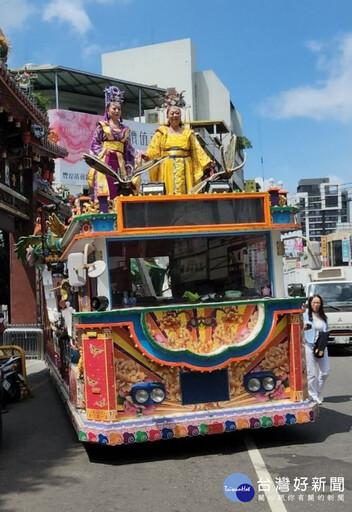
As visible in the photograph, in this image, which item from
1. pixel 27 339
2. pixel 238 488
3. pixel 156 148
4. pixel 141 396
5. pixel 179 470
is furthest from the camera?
pixel 27 339

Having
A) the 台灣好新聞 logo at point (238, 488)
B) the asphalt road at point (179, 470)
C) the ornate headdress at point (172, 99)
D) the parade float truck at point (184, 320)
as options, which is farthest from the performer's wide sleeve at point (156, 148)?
the 台灣好新聞 logo at point (238, 488)

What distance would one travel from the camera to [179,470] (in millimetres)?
5320

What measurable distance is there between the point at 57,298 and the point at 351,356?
7.50m

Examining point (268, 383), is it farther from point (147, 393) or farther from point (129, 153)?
point (129, 153)

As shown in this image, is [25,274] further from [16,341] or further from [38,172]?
[38,172]

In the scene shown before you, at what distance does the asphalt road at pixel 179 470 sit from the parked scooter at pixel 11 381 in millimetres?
1869

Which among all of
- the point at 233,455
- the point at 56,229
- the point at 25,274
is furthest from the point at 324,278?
the point at 233,455

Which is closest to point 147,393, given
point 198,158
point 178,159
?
point 178,159

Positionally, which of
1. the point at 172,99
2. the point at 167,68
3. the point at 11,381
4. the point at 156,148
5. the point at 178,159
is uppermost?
the point at 167,68

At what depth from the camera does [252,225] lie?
6051mm

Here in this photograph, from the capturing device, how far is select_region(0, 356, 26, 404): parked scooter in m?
9.35

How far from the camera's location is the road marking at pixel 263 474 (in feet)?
14.2

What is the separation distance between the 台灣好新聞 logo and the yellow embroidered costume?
359cm

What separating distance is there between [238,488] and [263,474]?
40 centimetres
